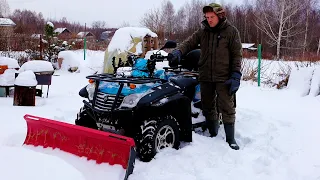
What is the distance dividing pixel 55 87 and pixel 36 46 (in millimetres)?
7522

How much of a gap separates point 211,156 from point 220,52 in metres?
1.29

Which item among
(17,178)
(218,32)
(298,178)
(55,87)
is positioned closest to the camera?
(17,178)

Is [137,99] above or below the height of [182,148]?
above

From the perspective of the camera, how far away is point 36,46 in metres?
16.2

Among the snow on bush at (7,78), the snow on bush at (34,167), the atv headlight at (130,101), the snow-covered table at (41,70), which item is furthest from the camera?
the snow-covered table at (41,70)

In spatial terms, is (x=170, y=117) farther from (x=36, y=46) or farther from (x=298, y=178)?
(x=36, y=46)

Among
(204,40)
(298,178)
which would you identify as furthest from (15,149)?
(298,178)

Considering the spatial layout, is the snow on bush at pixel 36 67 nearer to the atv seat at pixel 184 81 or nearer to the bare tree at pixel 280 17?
the atv seat at pixel 184 81

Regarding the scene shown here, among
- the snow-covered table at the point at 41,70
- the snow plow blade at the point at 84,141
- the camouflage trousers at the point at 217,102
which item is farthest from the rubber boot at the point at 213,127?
the snow-covered table at the point at 41,70

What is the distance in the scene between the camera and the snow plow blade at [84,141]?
10.3 ft

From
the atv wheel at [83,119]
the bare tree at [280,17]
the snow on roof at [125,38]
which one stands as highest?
the bare tree at [280,17]

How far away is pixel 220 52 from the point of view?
4.15 metres

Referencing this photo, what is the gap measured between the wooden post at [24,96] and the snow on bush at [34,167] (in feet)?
10.2

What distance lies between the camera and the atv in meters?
3.48
